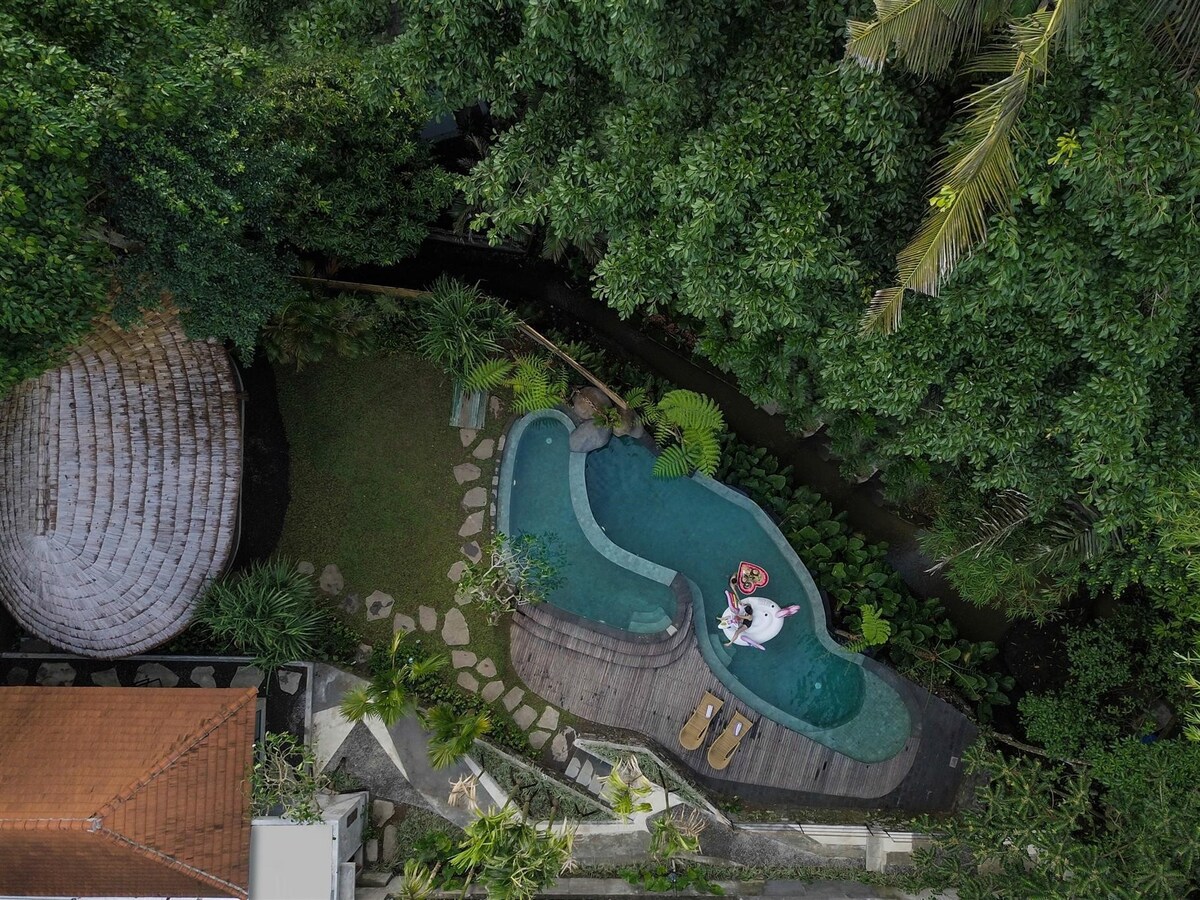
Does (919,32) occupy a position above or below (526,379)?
above

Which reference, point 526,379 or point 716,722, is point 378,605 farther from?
point 716,722

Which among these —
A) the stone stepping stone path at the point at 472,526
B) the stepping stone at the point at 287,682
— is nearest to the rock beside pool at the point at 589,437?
the stone stepping stone path at the point at 472,526

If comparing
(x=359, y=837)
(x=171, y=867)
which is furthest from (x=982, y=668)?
(x=171, y=867)

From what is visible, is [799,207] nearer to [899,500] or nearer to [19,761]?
[899,500]

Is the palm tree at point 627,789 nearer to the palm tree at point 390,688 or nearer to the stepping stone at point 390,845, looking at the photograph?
the palm tree at point 390,688

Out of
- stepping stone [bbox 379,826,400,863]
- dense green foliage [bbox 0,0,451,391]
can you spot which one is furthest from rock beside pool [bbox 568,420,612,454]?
stepping stone [bbox 379,826,400,863]

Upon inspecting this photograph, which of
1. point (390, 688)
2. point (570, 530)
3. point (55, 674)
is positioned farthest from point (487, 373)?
point (55, 674)
